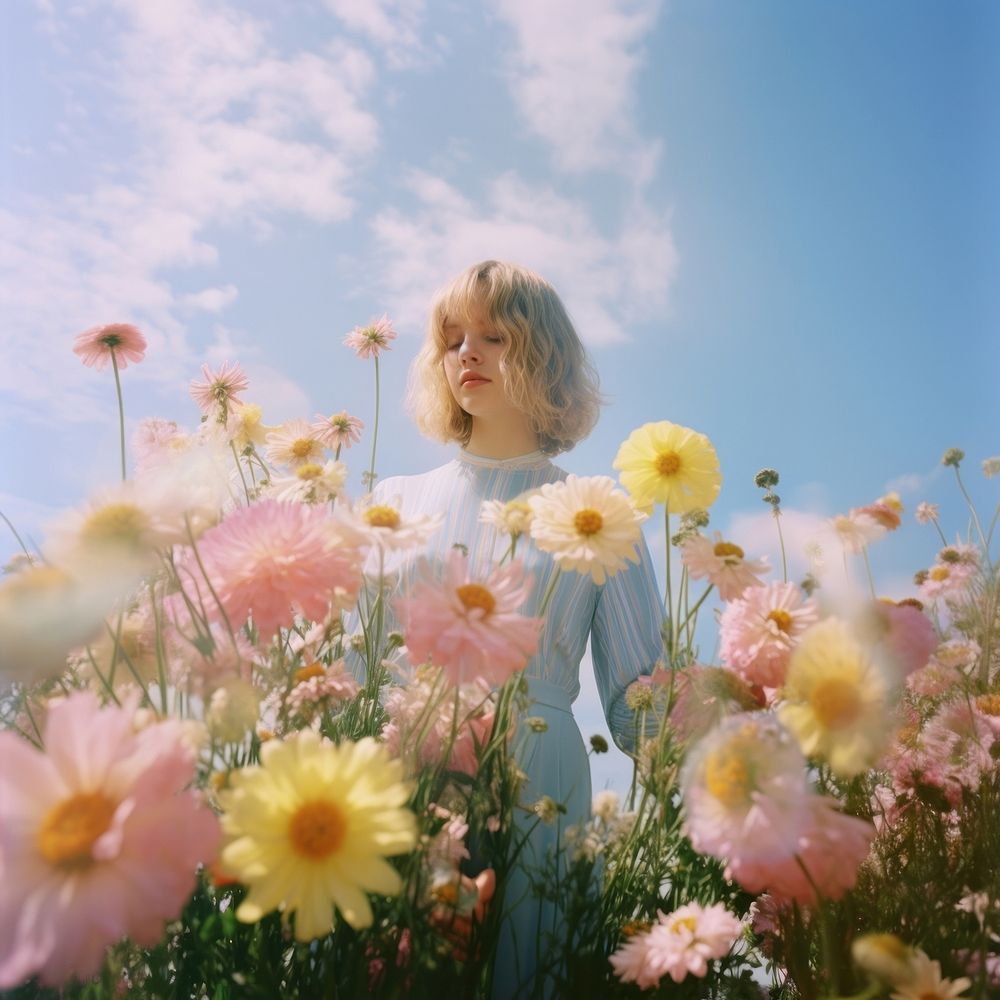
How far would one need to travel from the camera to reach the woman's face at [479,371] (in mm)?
1875

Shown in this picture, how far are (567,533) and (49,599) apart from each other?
42 centimetres

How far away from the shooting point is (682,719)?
0.88m

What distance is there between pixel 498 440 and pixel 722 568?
1148mm

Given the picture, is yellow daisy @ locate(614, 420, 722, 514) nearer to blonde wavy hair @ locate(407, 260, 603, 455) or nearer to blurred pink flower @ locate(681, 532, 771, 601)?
blurred pink flower @ locate(681, 532, 771, 601)

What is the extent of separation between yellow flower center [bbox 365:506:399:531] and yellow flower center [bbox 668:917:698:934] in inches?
17.2

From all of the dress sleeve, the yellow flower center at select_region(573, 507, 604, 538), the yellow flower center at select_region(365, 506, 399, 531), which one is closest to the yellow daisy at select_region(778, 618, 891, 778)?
the yellow flower center at select_region(573, 507, 604, 538)

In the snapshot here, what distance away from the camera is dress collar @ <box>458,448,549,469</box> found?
1936 mm

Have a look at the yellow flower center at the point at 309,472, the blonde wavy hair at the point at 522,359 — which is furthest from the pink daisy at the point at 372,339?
the yellow flower center at the point at 309,472

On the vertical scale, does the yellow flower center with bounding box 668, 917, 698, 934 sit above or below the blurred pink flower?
below

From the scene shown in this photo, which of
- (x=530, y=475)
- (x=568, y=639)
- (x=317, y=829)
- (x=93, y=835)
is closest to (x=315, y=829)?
(x=317, y=829)

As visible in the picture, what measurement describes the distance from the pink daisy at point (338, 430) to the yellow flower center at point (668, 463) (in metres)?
0.72

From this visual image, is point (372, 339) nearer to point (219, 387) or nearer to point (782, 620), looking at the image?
point (219, 387)

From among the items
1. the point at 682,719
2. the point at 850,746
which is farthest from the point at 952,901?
the point at 850,746

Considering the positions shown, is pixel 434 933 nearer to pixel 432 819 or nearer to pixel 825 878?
pixel 432 819
